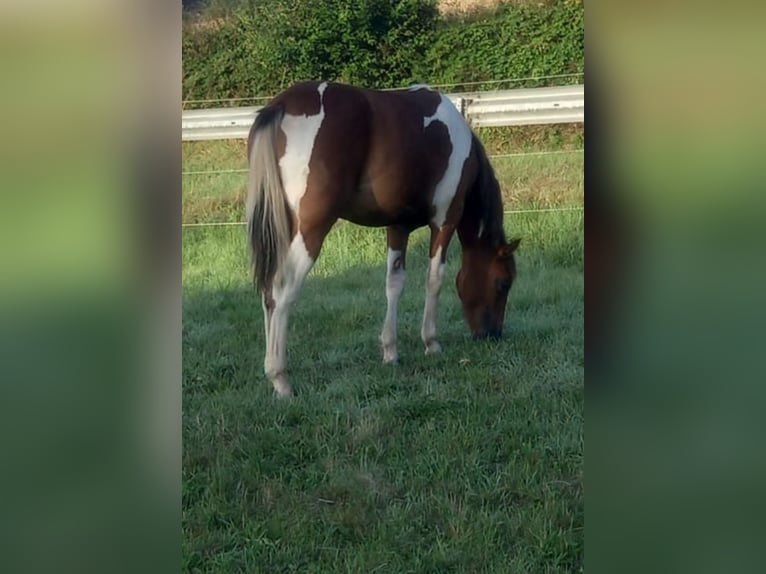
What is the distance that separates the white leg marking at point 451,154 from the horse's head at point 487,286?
217 mm

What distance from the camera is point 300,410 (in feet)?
9.78

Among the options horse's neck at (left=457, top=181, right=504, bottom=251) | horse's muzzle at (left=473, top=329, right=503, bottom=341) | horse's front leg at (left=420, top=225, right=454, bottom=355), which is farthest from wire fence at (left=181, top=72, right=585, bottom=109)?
horse's muzzle at (left=473, top=329, right=503, bottom=341)

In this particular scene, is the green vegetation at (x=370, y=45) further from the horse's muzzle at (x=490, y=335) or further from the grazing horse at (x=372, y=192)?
the horse's muzzle at (x=490, y=335)

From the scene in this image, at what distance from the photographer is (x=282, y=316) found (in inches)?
120

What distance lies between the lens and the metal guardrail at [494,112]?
271cm

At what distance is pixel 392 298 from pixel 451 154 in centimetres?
60

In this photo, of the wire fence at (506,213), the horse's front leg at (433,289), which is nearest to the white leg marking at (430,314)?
the horse's front leg at (433,289)

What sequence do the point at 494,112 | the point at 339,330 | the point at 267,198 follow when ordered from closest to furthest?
the point at 494,112, the point at 267,198, the point at 339,330

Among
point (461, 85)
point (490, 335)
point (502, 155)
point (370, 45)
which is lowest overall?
point (490, 335)

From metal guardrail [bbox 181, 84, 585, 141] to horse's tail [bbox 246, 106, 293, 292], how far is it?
3.7 inches

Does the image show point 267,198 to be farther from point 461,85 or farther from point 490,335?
point 490,335

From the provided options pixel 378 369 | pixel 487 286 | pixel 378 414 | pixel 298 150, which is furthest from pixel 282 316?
pixel 487 286
